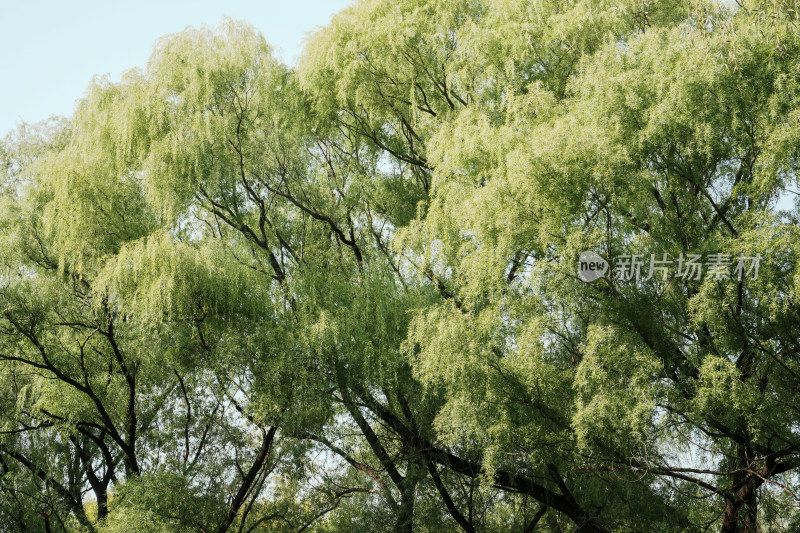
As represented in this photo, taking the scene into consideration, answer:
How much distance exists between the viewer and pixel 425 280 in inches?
339

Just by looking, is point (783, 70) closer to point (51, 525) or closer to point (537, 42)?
point (537, 42)

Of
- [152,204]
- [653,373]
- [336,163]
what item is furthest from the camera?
[336,163]

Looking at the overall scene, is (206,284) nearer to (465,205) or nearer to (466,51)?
(465,205)

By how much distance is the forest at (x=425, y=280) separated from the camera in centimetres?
644

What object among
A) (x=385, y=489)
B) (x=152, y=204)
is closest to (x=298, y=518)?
(x=385, y=489)

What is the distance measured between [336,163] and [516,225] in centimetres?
412

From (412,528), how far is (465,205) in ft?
13.8

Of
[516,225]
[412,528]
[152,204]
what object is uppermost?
[152,204]

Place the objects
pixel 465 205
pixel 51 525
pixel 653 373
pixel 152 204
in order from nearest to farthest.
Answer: pixel 653 373
pixel 465 205
pixel 152 204
pixel 51 525

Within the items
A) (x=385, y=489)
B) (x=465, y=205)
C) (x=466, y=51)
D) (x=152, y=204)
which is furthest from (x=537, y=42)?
(x=385, y=489)

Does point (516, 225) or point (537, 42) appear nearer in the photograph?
point (516, 225)

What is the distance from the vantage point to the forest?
644cm

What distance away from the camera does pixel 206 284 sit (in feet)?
25.6

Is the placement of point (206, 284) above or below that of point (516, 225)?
above
